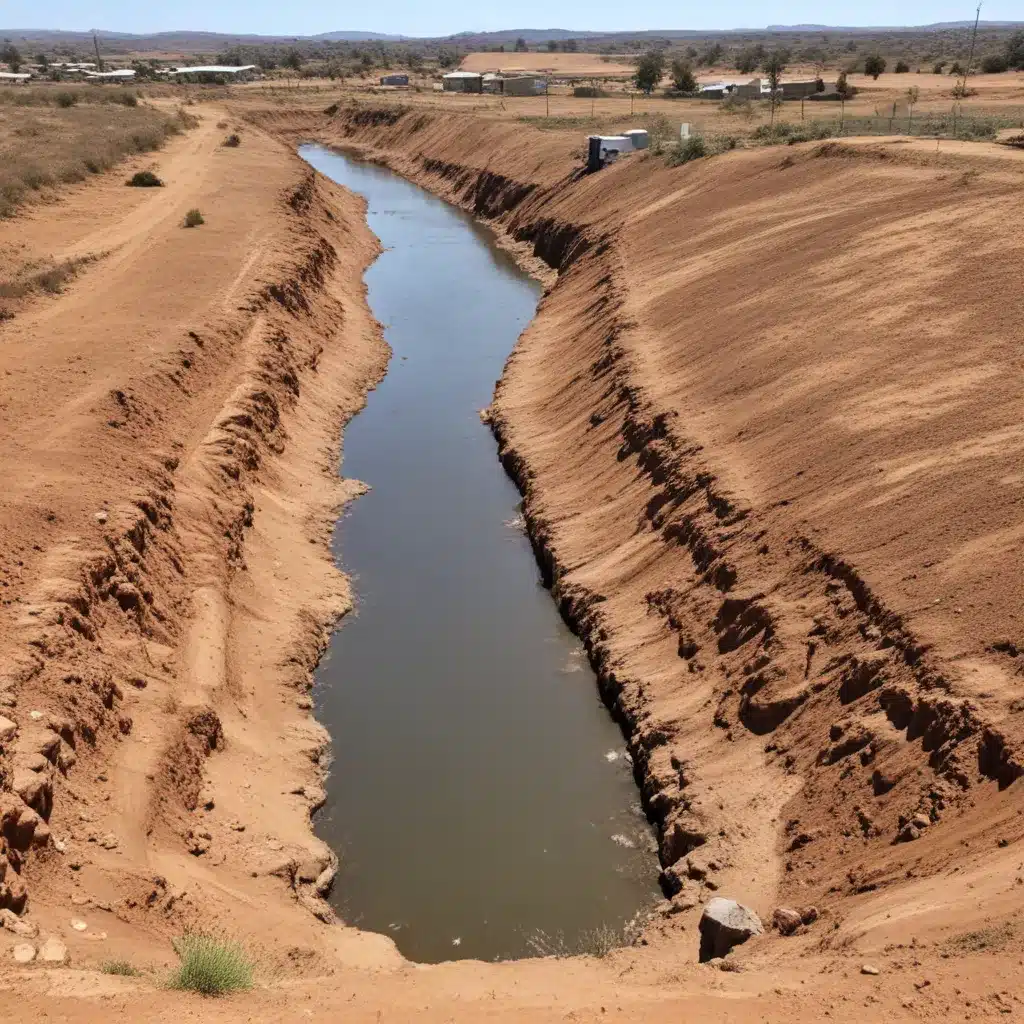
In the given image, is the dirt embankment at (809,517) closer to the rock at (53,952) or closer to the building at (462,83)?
the rock at (53,952)

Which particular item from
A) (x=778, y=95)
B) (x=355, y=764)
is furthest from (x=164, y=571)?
(x=778, y=95)

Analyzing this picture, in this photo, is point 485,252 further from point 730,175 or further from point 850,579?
point 850,579

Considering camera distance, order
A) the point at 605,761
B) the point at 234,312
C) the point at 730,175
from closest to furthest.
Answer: the point at 605,761
the point at 234,312
the point at 730,175

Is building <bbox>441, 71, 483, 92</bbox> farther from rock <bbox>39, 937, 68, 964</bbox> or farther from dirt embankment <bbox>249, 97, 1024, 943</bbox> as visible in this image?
rock <bbox>39, 937, 68, 964</bbox>

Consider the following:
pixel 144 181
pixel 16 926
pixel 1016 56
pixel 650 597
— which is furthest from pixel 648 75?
pixel 16 926

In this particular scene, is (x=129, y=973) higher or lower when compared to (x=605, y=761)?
higher

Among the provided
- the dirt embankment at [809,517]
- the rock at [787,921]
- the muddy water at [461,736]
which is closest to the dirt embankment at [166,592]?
the muddy water at [461,736]

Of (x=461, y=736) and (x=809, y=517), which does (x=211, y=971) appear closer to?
(x=461, y=736)

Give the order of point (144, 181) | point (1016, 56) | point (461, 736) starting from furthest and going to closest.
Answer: point (1016, 56) → point (144, 181) → point (461, 736)
